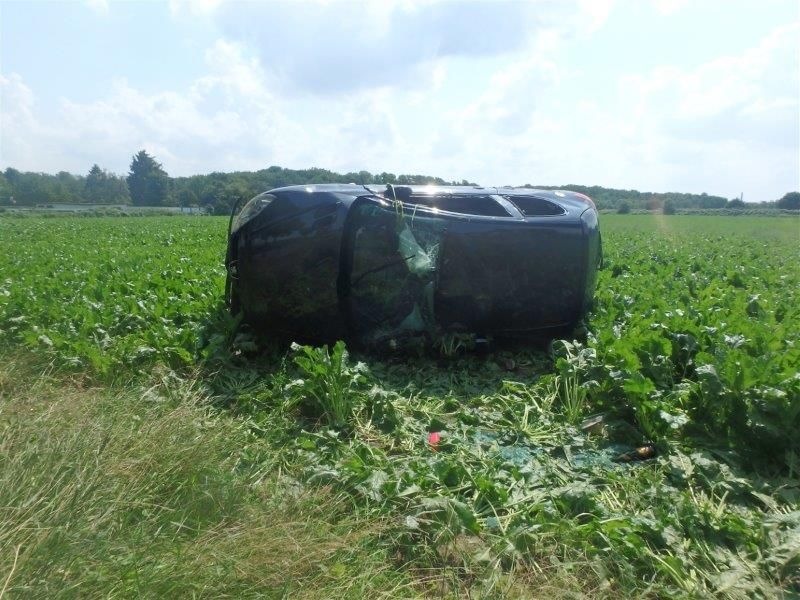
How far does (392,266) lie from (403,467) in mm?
2319

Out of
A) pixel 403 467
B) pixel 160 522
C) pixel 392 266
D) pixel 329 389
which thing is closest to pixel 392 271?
pixel 392 266

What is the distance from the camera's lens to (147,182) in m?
70.9

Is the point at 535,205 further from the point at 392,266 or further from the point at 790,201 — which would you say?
the point at 790,201

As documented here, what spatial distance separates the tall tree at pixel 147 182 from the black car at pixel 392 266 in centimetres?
6434

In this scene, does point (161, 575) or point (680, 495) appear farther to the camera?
point (680, 495)

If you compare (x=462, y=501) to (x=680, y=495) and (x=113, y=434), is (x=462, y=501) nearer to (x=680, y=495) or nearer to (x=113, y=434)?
(x=680, y=495)

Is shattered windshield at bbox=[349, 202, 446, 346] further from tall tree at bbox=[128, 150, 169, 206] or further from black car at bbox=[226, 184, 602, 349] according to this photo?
tall tree at bbox=[128, 150, 169, 206]

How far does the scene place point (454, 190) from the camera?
6.43 m

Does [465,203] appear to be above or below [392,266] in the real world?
above

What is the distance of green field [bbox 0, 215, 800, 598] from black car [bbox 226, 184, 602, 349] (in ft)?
1.24

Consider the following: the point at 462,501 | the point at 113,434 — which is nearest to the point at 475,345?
the point at 462,501

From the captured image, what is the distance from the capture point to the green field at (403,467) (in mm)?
2580

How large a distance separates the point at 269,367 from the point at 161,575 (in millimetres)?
3461

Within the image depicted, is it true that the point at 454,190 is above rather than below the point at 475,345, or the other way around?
above
